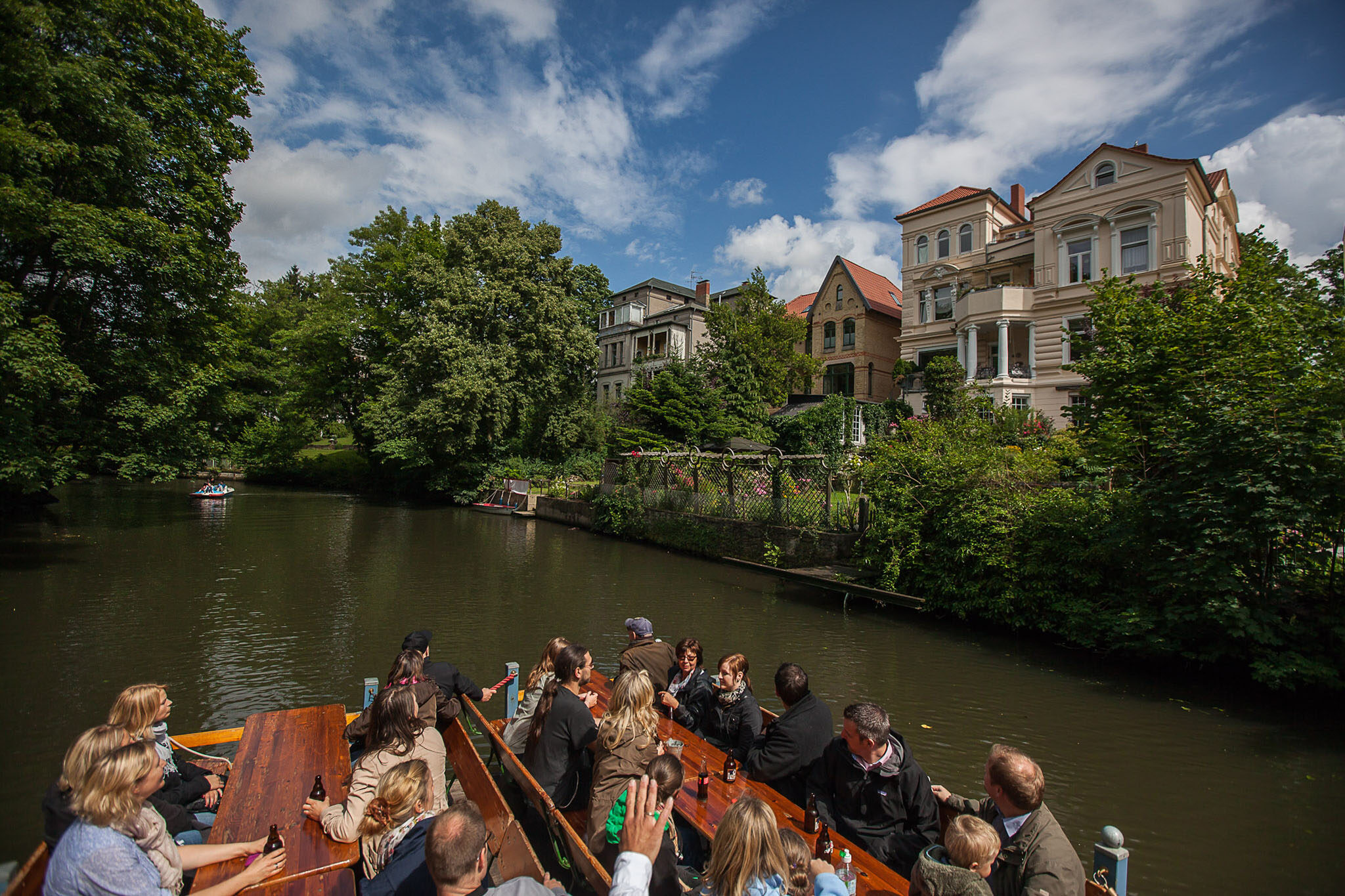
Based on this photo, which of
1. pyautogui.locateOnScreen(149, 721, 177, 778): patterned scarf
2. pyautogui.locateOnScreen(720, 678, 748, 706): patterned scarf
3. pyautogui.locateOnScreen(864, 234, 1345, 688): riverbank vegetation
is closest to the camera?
pyautogui.locateOnScreen(149, 721, 177, 778): patterned scarf

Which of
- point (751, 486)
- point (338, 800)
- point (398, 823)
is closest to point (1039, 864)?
point (398, 823)

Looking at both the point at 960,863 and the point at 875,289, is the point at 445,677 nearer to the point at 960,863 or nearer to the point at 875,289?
the point at 960,863

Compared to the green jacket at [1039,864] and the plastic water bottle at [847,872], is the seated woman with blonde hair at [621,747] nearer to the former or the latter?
the plastic water bottle at [847,872]

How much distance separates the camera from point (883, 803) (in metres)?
3.86

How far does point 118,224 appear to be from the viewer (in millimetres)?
13445

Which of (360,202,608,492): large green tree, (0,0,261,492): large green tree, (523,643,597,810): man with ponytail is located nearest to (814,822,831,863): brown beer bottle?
(523,643,597,810): man with ponytail

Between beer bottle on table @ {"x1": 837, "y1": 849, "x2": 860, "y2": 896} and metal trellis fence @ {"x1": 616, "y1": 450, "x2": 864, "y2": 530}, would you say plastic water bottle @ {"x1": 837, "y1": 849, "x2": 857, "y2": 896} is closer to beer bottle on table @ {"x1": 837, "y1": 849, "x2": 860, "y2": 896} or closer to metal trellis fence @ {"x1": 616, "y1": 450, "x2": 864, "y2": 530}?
beer bottle on table @ {"x1": 837, "y1": 849, "x2": 860, "y2": 896}

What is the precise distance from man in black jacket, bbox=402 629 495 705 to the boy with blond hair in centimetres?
403

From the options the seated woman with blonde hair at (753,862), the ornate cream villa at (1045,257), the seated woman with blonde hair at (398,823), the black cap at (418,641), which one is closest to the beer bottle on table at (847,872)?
the seated woman with blonde hair at (753,862)

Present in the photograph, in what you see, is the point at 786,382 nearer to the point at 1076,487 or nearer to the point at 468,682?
the point at 1076,487

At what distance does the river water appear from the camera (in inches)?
213

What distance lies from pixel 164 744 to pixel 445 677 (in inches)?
77.4

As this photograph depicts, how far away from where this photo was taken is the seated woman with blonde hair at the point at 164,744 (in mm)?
4000

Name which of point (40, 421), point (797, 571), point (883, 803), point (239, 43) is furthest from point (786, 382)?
point (883, 803)
